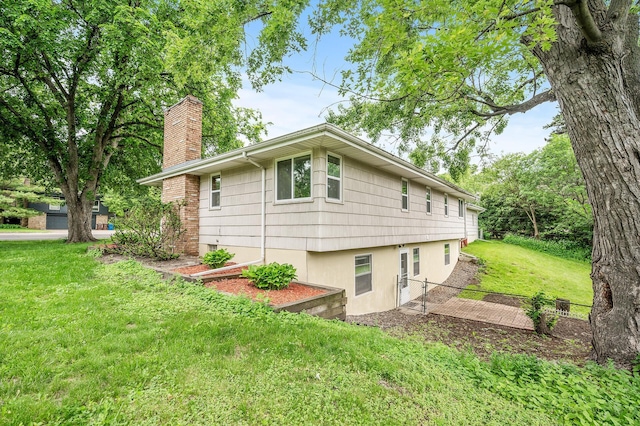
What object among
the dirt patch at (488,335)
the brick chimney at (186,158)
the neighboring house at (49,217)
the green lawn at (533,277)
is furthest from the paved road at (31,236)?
the green lawn at (533,277)

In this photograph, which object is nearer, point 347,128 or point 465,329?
point 465,329

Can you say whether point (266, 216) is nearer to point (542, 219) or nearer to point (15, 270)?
point (15, 270)

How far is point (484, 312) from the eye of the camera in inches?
343

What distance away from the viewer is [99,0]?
10281 mm

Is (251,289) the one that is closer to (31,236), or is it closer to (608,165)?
(608,165)

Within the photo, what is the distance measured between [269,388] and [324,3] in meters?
7.05

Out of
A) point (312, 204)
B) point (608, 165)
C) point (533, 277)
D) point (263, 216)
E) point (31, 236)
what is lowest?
point (533, 277)

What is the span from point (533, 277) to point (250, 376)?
15952 millimetres

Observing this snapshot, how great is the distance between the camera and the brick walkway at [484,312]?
7.66 m

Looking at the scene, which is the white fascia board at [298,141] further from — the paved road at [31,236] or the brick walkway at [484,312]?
the paved road at [31,236]

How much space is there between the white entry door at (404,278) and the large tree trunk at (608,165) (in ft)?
19.8

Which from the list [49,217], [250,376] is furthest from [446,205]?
[49,217]

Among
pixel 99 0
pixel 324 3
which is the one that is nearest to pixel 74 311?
pixel 324 3

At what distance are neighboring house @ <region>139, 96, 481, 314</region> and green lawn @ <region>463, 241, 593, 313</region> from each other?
4443mm
